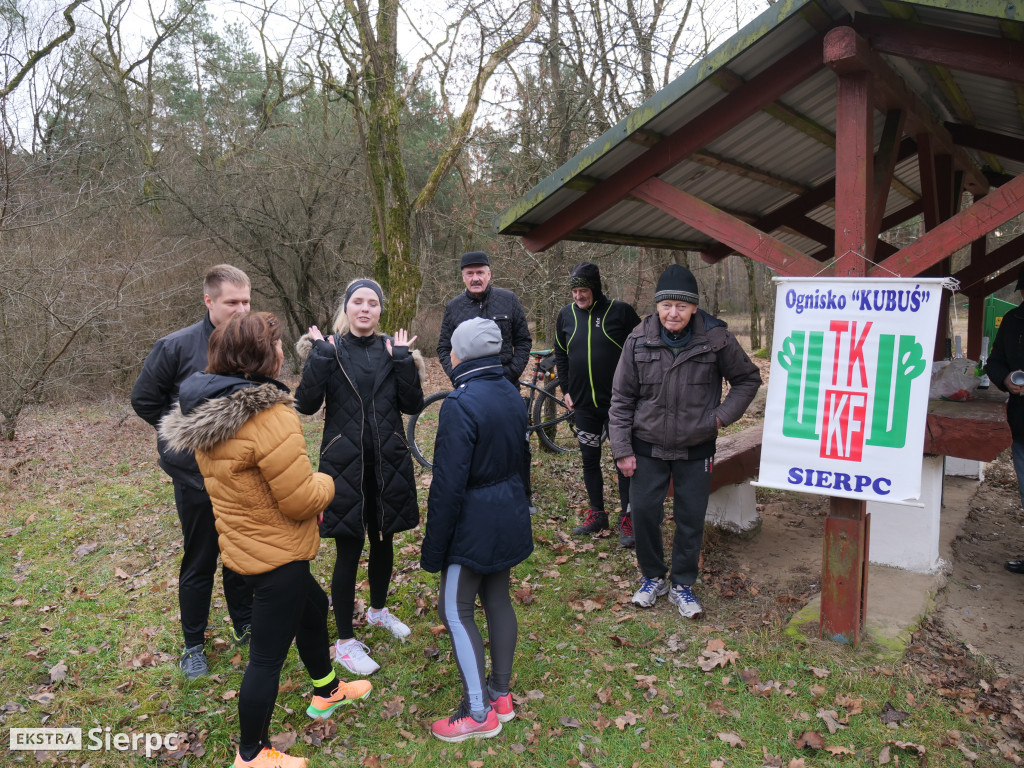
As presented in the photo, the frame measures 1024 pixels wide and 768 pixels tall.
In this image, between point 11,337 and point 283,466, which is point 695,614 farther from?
point 11,337

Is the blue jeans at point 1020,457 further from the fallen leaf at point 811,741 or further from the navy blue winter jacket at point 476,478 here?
the navy blue winter jacket at point 476,478

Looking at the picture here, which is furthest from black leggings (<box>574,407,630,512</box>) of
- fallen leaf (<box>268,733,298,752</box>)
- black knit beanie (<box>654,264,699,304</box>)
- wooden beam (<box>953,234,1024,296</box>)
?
wooden beam (<box>953,234,1024,296</box>)

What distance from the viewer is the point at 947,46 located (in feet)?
10.7

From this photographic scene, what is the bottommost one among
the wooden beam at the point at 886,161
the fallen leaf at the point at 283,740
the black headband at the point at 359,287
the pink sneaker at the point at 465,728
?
the fallen leaf at the point at 283,740

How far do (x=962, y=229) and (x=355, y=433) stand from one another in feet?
10.8

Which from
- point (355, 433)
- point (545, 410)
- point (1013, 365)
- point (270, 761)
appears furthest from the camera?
point (545, 410)

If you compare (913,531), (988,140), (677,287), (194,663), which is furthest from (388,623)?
(988,140)

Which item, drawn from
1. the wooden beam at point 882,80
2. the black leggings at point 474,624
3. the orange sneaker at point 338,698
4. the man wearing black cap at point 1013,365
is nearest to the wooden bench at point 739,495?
the man wearing black cap at point 1013,365

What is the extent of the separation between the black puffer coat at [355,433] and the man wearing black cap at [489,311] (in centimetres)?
150

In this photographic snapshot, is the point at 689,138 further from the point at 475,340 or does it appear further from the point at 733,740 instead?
the point at 733,740

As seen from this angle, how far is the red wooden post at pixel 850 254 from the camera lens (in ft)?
11.5

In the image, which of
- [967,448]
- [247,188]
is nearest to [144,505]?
[967,448]

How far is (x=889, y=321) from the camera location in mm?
3449

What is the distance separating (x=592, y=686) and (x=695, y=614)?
0.97 m
